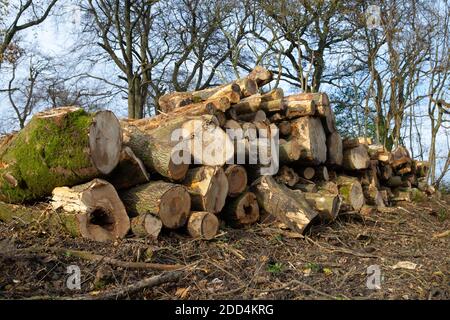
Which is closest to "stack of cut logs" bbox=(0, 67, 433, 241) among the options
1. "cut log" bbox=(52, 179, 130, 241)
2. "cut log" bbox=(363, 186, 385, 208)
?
"cut log" bbox=(52, 179, 130, 241)

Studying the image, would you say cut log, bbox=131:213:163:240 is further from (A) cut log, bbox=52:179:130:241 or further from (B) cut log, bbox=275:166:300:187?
(B) cut log, bbox=275:166:300:187

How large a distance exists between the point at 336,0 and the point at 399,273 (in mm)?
11974

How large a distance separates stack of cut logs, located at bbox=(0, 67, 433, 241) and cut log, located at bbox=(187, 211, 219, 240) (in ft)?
0.03

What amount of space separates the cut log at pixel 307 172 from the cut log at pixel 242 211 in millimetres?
1253

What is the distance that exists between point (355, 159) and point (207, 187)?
9.78ft

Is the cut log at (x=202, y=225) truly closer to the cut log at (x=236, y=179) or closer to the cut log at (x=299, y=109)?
the cut log at (x=236, y=179)

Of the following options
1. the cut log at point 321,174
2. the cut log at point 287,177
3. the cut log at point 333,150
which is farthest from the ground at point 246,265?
the cut log at point 333,150

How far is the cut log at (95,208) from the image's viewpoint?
3.89 m

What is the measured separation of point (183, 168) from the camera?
4516 millimetres

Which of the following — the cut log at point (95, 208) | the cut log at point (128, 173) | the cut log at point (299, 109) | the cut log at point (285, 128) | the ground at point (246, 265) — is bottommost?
the ground at point (246, 265)

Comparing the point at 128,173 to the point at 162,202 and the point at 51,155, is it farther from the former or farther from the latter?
the point at 51,155

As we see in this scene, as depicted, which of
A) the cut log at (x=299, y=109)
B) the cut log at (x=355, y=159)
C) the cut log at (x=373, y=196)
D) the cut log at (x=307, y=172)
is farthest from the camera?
the cut log at (x=373, y=196)

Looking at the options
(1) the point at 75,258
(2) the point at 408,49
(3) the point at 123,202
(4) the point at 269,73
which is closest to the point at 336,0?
(2) the point at 408,49
